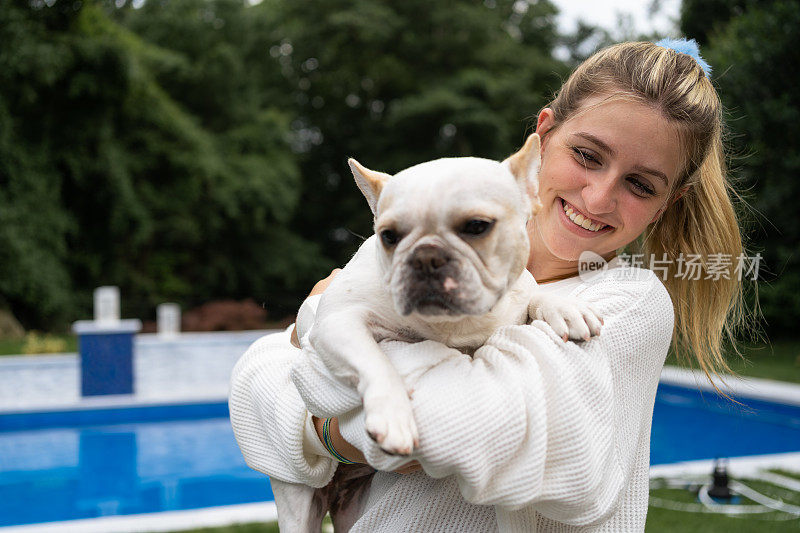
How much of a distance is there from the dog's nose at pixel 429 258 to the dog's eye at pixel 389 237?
0.29 feet

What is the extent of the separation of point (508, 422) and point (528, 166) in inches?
25.1

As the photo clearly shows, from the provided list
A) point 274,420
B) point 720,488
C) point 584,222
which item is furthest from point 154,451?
point 584,222

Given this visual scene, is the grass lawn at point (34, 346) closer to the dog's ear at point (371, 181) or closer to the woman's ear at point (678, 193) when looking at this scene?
the dog's ear at point (371, 181)

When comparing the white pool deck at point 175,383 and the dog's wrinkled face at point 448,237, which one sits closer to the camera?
the dog's wrinkled face at point 448,237

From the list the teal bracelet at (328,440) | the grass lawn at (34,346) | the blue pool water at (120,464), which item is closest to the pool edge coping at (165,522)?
the blue pool water at (120,464)

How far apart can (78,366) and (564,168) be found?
9.73 meters

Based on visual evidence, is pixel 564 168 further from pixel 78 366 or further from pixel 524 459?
pixel 78 366

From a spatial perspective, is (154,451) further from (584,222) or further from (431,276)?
Result: (431,276)

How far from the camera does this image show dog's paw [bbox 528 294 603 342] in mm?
1555

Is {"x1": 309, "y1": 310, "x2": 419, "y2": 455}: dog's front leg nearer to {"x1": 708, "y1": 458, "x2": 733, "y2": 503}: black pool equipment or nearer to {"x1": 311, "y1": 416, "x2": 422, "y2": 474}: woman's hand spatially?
{"x1": 311, "y1": 416, "x2": 422, "y2": 474}: woman's hand

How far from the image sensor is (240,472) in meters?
7.56

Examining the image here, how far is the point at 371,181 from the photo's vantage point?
160 centimetres

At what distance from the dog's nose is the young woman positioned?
17cm

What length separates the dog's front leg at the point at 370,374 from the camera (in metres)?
1.24
